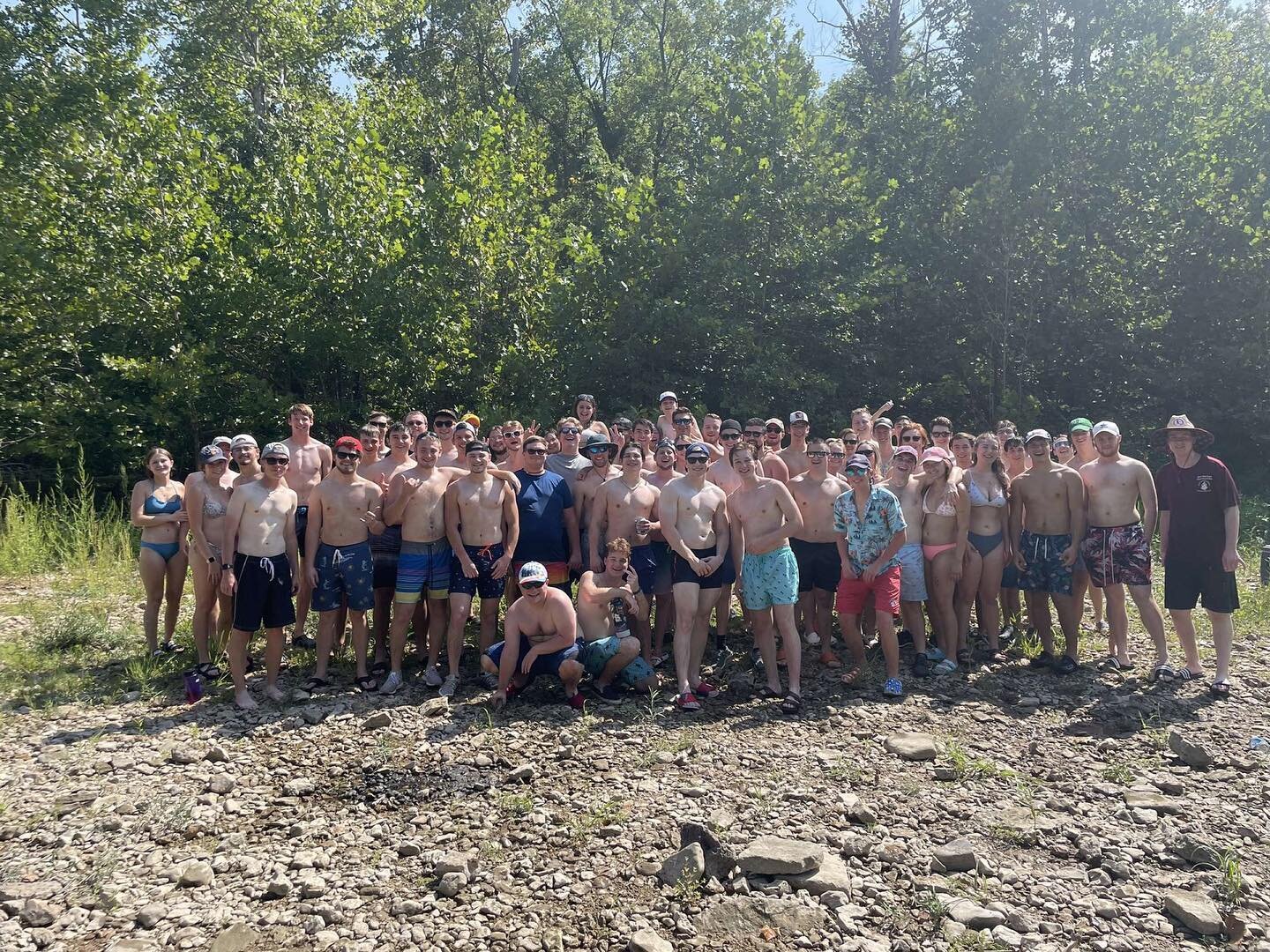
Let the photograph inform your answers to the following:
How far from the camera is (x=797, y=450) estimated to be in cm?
845

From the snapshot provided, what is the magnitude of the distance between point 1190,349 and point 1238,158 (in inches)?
137

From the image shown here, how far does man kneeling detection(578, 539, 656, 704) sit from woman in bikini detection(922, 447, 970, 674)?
2556mm

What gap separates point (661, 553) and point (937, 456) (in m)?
2.48

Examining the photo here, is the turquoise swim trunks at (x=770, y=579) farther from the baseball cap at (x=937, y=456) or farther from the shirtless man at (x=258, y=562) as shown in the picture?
the shirtless man at (x=258, y=562)

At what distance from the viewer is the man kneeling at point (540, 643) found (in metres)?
6.64

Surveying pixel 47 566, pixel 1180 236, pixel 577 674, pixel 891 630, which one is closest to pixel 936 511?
pixel 891 630

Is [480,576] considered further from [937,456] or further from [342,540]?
[937,456]

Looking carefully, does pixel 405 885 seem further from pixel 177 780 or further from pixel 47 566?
pixel 47 566

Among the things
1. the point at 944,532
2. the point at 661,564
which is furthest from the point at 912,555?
the point at 661,564

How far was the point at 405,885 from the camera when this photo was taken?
14.9 feet

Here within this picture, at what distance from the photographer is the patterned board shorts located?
7.21 metres

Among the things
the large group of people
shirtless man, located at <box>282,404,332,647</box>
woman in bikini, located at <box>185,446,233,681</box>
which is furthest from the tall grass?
shirtless man, located at <box>282,404,332,647</box>

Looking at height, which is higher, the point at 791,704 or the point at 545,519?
the point at 545,519

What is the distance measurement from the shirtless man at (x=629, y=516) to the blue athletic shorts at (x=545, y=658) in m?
0.73
